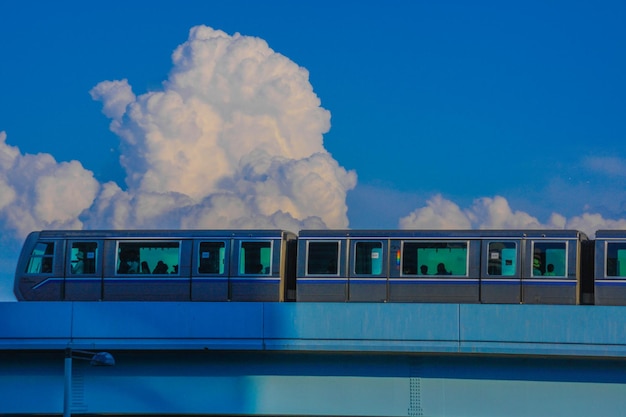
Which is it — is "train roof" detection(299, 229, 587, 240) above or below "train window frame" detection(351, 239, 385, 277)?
above

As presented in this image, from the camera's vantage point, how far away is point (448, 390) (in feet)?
74.2

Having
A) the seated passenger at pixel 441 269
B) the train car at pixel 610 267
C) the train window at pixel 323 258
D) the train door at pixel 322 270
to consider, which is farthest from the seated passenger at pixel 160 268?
the train car at pixel 610 267

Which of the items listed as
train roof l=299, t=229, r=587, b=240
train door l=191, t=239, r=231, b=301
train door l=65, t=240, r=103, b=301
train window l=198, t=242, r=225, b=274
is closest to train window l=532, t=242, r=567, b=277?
train roof l=299, t=229, r=587, b=240

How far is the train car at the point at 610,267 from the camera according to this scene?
27125 mm

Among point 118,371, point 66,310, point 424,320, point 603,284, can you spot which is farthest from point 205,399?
point 603,284

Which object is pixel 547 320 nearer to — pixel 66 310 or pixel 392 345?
pixel 392 345

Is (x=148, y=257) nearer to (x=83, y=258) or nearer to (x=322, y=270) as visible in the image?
(x=83, y=258)

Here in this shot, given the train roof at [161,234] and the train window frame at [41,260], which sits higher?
the train roof at [161,234]

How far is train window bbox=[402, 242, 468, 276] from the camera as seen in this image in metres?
28.3

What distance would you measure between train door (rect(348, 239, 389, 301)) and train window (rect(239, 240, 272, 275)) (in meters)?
2.29

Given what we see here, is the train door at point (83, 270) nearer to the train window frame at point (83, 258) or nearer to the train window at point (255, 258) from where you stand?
the train window frame at point (83, 258)

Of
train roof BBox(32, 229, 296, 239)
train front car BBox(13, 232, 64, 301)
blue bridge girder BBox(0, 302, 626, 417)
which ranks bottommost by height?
blue bridge girder BBox(0, 302, 626, 417)

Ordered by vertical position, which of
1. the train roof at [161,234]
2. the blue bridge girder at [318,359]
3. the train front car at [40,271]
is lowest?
the blue bridge girder at [318,359]

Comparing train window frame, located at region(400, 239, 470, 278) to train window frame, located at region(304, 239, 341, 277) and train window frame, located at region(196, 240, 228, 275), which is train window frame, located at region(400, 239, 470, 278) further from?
train window frame, located at region(196, 240, 228, 275)
